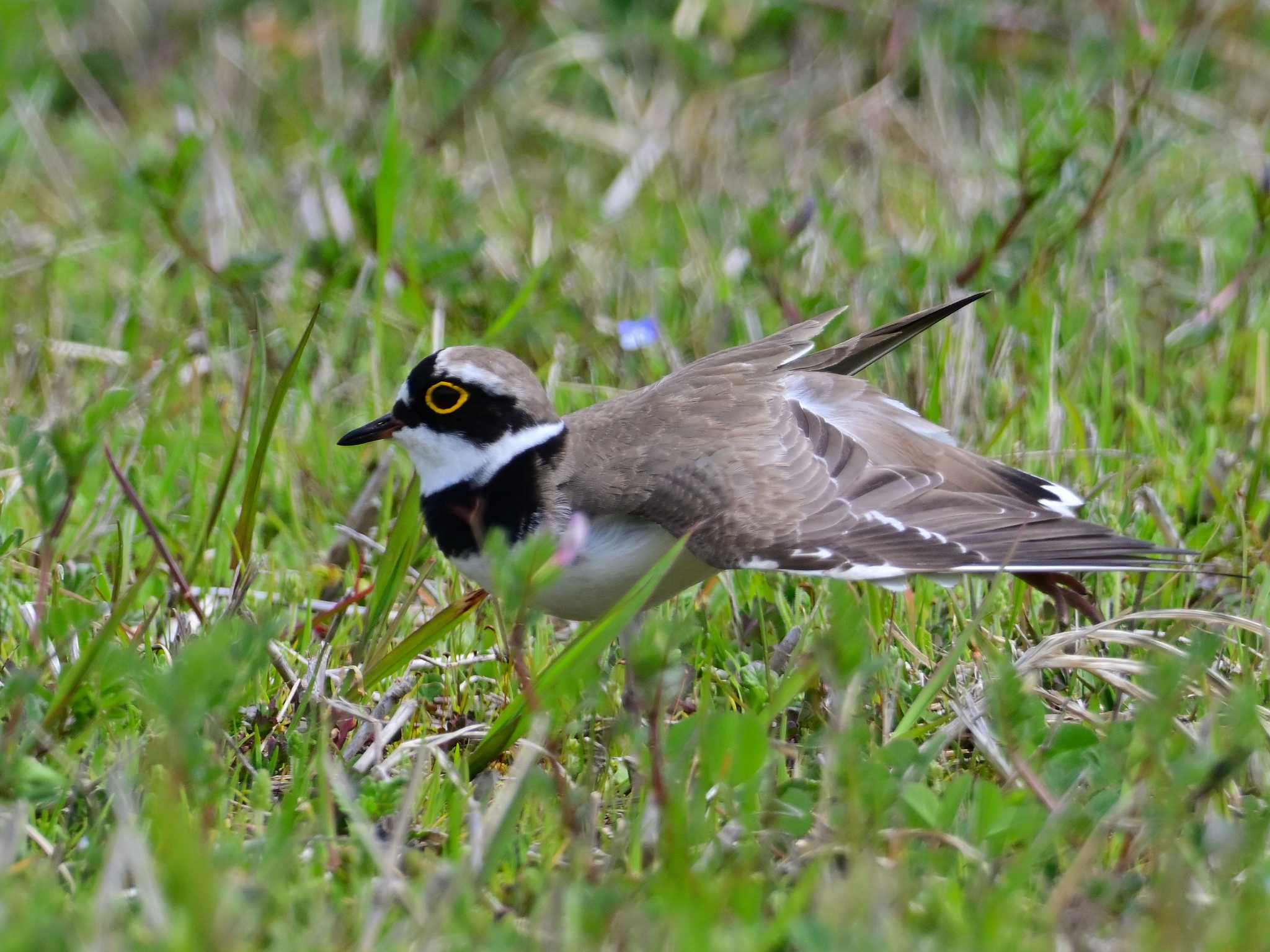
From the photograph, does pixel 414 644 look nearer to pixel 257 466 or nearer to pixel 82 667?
pixel 257 466

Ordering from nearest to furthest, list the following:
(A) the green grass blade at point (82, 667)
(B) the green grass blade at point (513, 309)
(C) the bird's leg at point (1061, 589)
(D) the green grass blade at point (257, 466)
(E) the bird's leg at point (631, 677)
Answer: (E) the bird's leg at point (631, 677), (A) the green grass blade at point (82, 667), (D) the green grass blade at point (257, 466), (C) the bird's leg at point (1061, 589), (B) the green grass blade at point (513, 309)

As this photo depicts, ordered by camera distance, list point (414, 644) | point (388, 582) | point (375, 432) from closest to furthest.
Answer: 1. point (414, 644)
2. point (388, 582)
3. point (375, 432)

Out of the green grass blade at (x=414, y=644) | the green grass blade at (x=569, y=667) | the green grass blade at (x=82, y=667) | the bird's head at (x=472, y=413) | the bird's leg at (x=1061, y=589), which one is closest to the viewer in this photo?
the green grass blade at (x=82, y=667)

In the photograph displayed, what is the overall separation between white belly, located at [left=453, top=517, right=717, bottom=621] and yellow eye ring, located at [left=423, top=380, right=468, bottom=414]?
455 millimetres

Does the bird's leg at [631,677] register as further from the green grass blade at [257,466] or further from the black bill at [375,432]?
the green grass blade at [257,466]

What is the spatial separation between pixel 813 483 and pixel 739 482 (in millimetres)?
216

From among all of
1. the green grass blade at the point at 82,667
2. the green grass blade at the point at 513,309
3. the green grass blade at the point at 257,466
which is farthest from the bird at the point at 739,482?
the green grass blade at the point at 513,309

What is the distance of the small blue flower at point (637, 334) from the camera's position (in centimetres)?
552

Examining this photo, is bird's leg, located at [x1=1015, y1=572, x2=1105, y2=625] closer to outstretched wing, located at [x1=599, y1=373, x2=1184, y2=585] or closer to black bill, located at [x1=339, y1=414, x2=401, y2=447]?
outstretched wing, located at [x1=599, y1=373, x2=1184, y2=585]

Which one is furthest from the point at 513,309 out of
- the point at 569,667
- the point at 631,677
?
the point at 569,667

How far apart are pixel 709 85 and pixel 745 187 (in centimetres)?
84

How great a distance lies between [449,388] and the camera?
4.29 metres

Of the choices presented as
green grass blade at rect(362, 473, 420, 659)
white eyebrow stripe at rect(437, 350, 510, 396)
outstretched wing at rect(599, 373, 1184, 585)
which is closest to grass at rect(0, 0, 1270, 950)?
green grass blade at rect(362, 473, 420, 659)

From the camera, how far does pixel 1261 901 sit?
8.33 ft
